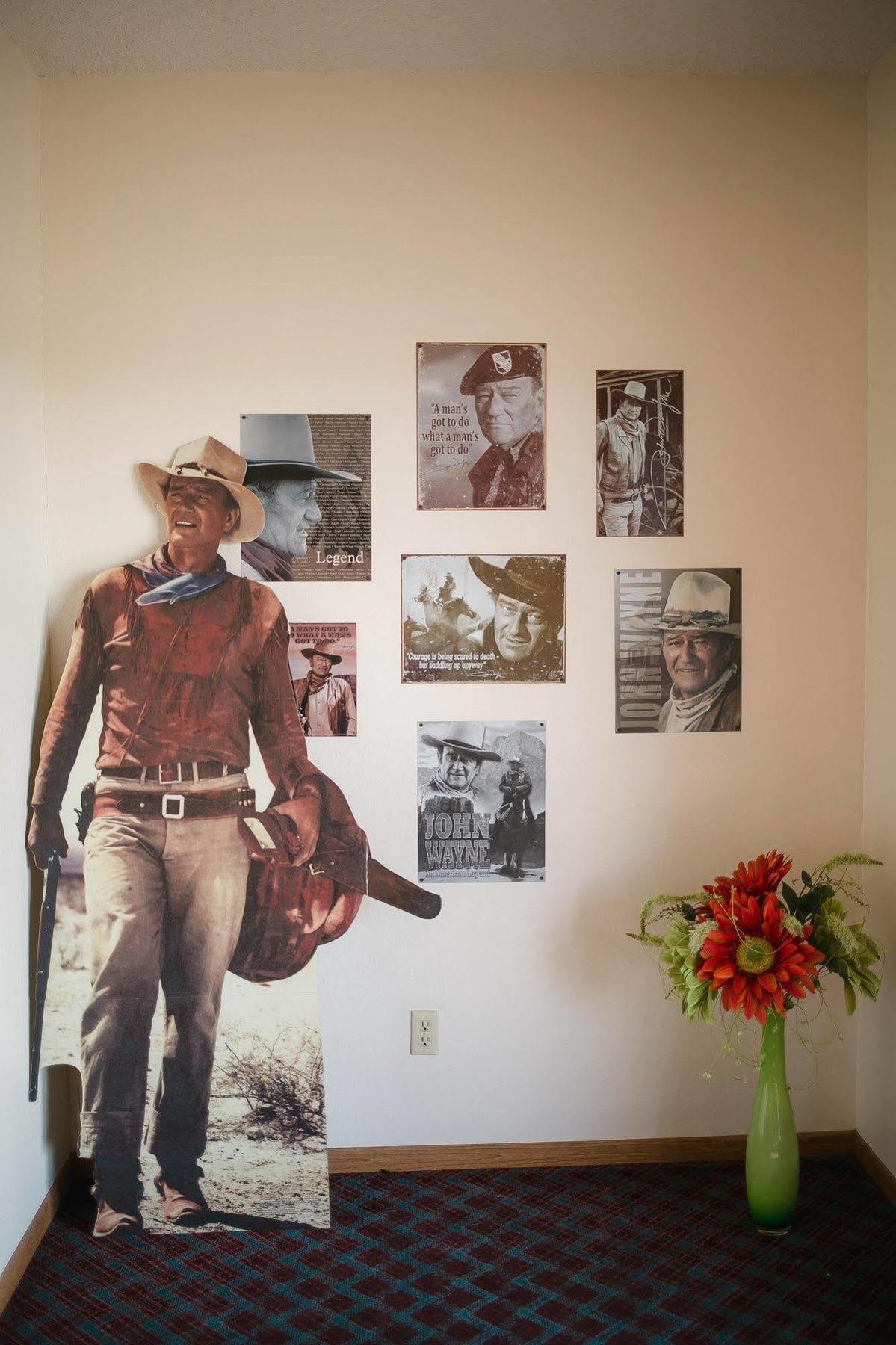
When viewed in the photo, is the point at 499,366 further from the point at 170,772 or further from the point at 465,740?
the point at 170,772

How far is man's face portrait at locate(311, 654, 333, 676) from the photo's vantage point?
2.47 meters

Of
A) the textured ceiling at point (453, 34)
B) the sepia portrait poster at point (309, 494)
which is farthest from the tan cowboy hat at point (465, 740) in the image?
the textured ceiling at point (453, 34)

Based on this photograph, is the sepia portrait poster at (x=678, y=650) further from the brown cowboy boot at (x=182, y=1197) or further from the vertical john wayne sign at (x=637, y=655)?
the brown cowboy boot at (x=182, y=1197)

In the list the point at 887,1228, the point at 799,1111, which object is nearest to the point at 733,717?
the point at 799,1111

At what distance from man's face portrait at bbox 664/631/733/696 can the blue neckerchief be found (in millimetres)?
1082

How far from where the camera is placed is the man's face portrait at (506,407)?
2475 millimetres

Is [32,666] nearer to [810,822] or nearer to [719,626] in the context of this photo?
[719,626]

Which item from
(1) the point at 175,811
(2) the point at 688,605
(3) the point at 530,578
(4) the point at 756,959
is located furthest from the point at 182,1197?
(2) the point at 688,605

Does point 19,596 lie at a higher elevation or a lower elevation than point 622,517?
lower

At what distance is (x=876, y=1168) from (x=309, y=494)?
209cm

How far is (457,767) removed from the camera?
2514 millimetres

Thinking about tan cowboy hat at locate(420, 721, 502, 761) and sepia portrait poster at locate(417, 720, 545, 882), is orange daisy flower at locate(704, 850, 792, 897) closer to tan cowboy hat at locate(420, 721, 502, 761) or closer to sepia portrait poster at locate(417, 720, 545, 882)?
sepia portrait poster at locate(417, 720, 545, 882)

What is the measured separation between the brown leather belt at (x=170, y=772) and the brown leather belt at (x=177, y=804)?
0.10 ft

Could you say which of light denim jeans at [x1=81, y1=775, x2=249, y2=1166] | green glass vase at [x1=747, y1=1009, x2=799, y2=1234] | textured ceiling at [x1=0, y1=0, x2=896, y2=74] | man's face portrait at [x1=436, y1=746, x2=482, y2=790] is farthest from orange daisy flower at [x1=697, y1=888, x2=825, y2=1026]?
textured ceiling at [x1=0, y1=0, x2=896, y2=74]
